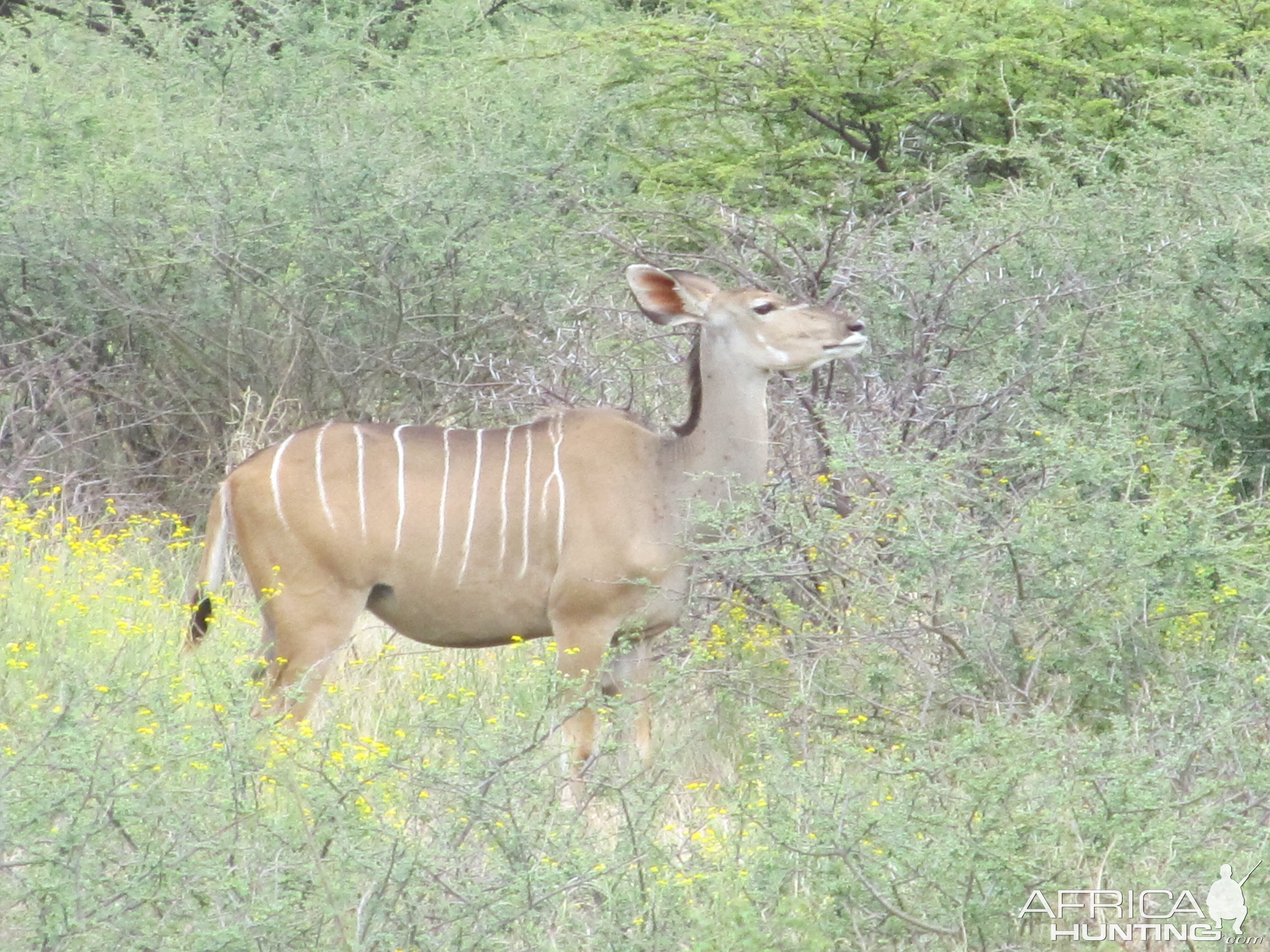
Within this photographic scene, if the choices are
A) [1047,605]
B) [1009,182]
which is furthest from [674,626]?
[1009,182]

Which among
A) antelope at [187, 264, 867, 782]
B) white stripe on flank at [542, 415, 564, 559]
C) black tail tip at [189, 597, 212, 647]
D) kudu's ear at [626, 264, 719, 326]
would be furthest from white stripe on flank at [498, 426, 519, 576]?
black tail tip at [189, 597, 212, 647]

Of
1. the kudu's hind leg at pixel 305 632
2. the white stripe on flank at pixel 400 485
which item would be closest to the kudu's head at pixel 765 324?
the white stripe on flank at pixel 400 485

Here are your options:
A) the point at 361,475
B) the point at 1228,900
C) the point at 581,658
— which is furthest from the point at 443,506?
the point at 1228,900

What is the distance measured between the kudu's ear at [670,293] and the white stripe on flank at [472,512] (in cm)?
64

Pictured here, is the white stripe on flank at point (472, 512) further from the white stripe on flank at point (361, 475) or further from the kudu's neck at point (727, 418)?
the kudu's neck at point (727, 418)

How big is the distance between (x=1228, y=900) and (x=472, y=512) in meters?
2.55

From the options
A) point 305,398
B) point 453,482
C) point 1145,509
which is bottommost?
point 305,398

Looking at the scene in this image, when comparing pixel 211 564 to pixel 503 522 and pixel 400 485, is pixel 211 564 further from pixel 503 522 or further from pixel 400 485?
pixel 503 522

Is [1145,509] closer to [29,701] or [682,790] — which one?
[682,790]

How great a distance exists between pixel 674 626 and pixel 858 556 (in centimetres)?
67

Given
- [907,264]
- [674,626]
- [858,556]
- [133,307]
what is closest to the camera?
[858,556]

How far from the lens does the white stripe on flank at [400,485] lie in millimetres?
5273

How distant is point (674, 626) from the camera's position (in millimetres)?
5734

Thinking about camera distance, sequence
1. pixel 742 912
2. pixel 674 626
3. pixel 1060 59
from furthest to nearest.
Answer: pixel 1060 59 → pixel 674 626 → pixel 742 912
